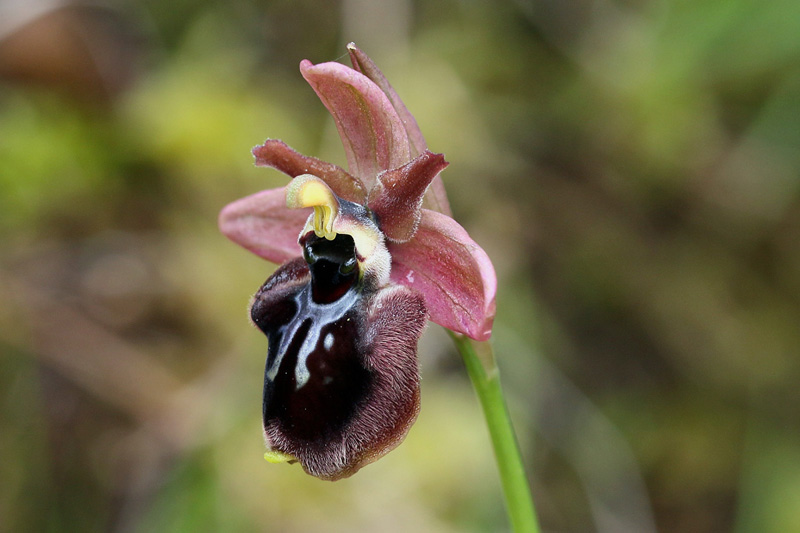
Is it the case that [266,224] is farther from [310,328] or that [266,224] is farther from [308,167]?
[310,328]

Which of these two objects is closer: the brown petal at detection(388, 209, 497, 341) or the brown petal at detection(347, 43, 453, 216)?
the brown petal at detection(388, 209, 497, 341)

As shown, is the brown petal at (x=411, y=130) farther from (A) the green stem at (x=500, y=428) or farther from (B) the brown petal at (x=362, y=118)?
(A) the green stem at (x=500, y=428)

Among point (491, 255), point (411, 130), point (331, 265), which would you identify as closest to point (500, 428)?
point (331, 265)

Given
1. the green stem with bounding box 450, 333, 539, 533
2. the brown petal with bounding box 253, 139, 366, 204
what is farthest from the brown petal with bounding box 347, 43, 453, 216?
the green stem with bounding box 450, 333, 539, 533

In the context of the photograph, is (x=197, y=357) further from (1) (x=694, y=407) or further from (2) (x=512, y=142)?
(1) (x=694, y=407)

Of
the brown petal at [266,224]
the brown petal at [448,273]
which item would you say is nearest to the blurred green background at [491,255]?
the brown petal at [266,224]

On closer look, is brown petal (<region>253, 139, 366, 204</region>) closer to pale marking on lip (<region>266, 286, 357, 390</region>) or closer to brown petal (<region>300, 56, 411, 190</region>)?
brown petal (<region>300, 56, 411, 190</region>)
